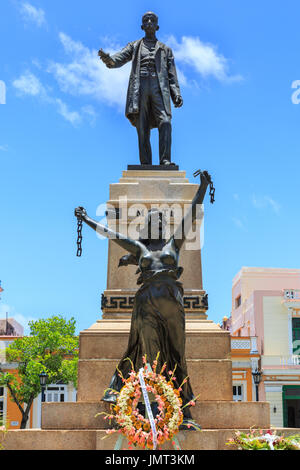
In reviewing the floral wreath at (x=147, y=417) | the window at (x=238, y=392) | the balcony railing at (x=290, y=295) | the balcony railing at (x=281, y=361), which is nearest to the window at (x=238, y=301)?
the balcony railing at (x=290, y=295)

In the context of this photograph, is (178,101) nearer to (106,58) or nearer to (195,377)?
(106,58)

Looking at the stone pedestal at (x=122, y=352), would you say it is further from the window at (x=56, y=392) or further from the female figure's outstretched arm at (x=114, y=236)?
the window at (x=56, y=392)

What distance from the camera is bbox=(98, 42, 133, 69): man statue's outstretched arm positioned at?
40.6ft

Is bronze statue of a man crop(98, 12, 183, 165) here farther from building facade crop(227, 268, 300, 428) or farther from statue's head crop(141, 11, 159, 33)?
building facade crop(227, 268, 300, 428)

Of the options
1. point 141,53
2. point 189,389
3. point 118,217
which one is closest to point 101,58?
point 141,53

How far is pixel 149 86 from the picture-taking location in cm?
1245

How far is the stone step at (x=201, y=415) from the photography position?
9.34 metres

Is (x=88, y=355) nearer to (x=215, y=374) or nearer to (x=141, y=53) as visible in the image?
(x=215, y=374)

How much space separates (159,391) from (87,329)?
2875mm

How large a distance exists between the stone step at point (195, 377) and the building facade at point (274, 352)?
29609 millimetres

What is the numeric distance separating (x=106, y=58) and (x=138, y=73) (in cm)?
62

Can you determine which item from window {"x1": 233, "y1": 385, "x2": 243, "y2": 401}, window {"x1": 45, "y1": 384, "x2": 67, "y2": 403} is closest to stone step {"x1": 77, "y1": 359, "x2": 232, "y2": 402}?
window {"x1": 233, "y1": 385, "x2": 243, "y2": 401}

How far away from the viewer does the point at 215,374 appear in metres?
10.2

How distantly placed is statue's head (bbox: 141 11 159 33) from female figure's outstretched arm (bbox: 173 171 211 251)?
14.3 feet
